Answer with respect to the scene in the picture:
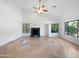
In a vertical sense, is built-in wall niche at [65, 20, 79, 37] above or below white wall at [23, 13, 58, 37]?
below

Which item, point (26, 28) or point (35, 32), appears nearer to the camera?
point (35, 32)

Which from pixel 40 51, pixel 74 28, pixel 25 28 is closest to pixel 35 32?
pixel 25 28

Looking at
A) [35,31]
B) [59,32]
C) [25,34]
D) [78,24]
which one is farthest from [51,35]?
[78,24]

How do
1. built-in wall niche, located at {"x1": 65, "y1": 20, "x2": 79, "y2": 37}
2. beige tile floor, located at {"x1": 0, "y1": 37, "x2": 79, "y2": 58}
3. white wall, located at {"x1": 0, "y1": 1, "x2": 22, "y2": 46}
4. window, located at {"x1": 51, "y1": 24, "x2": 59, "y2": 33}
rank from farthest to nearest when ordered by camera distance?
1. window, located at {"x1": 51, "y1": 24, "x2": 59, "y2": 33}
2. built-in wall niche, located at {"x1": 65, "y1": 20, "x2": 79, "y2": 37}
3. white wall, located at {"x1": 0, "y1": 1, "x2": 22, "y2": 46}
4. beige tile floor, located at {"x1": 0, "y1": 37, "x2": 79, "y2": 58}

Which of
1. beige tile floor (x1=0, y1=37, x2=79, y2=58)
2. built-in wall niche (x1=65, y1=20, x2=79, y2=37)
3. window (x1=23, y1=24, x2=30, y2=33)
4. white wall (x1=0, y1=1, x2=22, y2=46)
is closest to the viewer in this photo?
beige tile floor (x1=0, y1=37, x2=79, y2=58)

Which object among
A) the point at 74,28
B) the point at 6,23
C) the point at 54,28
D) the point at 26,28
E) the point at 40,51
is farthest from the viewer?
the point at 26,28

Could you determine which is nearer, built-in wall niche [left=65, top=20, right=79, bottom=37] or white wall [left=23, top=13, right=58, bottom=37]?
built-in wall niche [left=65, top=20, right=79, bottom=37]

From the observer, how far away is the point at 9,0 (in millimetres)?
8648

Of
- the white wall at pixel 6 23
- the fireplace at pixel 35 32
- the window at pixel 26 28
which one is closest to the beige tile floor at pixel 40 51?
the white wall at pixel 6 23

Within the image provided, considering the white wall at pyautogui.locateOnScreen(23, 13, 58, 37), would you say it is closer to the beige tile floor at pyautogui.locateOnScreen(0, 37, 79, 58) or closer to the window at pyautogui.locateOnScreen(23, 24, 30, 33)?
the window at pyautogui.locateOnScreen(23, 24, 30, 33)

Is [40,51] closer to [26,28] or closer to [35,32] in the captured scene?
[35,32]

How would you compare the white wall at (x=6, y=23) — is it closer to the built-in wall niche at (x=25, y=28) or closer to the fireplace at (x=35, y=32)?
the built-in wall niche at (x=25, y=28)

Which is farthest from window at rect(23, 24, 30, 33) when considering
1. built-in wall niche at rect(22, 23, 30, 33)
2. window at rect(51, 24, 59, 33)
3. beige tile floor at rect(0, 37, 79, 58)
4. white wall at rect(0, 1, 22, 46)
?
beige tile floor at rect(0, 37, 79, 58)

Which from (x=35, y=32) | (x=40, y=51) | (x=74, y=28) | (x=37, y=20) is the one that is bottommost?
(x=40, y=51)
